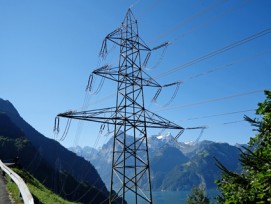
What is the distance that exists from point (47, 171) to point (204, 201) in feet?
465

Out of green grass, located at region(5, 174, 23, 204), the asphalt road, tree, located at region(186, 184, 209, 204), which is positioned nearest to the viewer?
the asphalt road

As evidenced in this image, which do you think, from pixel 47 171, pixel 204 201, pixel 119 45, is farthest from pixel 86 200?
pixel 119 45

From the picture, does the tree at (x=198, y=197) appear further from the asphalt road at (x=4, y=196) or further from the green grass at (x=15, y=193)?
the asphalt road at (x=4, y=196)

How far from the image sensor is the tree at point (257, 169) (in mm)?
5941

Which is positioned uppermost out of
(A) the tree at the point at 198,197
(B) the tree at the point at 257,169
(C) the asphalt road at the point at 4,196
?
(A) the tree at the point at 198,197

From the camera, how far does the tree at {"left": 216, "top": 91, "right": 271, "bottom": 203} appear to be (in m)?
5.94

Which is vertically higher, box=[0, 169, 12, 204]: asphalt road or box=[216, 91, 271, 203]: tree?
box=[216, 91, 271, 203]: tree

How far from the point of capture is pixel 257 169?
662cm

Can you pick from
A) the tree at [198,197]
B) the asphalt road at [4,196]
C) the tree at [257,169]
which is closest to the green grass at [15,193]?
the asphalt road at [4,196]

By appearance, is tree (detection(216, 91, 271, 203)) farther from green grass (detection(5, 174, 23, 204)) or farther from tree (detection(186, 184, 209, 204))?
tree (detection(186, 184, 209, 204))

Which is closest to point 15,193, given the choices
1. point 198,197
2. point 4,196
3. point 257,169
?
point 4,196

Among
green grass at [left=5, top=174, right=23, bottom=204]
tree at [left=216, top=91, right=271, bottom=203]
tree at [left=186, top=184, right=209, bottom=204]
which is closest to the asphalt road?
green grass at [left=5, top=174, right=23, bottom=204]

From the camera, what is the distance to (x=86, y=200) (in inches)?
7756

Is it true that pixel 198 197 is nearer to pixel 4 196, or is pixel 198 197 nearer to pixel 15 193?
pixel 15 193
